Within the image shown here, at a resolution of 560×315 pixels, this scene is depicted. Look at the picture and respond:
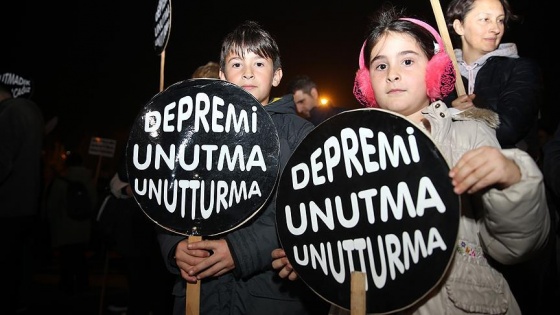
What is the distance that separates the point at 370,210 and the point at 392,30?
77 cm

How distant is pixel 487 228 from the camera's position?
144cm

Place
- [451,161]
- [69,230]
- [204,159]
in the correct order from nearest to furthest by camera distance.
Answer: [451,161] < [204,159] < [69,230]

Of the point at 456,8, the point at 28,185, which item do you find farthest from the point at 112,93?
the point at 456,8

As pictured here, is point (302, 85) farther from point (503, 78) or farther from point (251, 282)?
point (251, 282)

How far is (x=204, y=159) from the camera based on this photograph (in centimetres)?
182

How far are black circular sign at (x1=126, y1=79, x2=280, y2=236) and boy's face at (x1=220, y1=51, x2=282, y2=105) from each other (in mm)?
374

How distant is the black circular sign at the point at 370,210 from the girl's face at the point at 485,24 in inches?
55.2

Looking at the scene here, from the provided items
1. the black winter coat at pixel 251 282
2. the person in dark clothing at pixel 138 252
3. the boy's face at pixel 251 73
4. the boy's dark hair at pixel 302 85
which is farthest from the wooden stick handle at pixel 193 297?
the boy's dark hair at pixel 302 85

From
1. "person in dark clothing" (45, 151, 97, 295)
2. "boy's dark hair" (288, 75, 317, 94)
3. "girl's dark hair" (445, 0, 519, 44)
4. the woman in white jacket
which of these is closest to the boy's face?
the woman in white jacket

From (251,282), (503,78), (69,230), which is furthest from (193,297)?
(69,230)

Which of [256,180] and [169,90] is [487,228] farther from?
[169,90]

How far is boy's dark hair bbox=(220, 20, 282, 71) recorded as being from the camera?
88.6 inches

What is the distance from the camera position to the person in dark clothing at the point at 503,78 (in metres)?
2.30

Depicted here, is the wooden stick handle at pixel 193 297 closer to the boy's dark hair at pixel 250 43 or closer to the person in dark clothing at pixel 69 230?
the boy's dark hair at pixel 250 43
